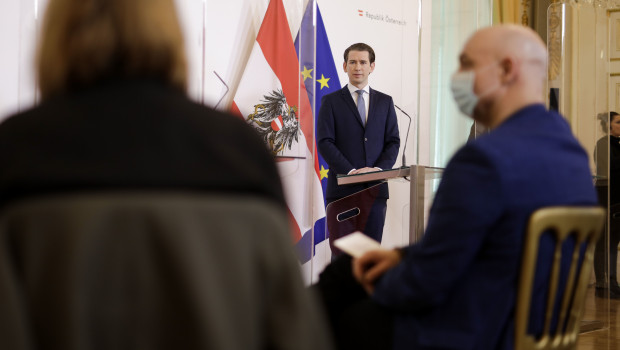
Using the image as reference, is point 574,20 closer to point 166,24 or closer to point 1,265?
point 166,24

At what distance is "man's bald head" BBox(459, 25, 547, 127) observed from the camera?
5.09 feet

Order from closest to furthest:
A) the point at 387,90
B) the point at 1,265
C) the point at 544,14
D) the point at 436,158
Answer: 1. the point at 1,265
2. the point at 436,158
3. the point at 387,90
4. the point at 544,14

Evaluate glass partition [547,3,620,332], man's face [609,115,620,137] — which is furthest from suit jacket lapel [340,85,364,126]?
man's face [609,115,620,137]

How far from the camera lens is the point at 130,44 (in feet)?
3.10

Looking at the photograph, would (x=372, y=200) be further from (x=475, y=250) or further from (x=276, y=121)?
(x=475, y=250)

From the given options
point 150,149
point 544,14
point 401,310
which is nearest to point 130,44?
point 150,149

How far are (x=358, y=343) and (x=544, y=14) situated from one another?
5.47 meters

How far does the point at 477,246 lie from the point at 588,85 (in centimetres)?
293

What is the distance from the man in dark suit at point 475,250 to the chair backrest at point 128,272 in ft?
1.79

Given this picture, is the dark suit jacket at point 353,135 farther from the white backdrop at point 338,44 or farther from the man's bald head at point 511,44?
the man's bald head at point 511,44

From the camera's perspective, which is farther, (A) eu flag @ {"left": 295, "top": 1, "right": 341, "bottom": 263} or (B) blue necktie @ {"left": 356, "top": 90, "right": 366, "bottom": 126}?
(B) blue necktie @ {"left": 356, "top": 90, "right": 366, "bottom": 126}

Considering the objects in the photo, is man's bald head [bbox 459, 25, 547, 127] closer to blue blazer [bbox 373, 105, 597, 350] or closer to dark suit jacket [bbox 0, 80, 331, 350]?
blue blazer [bbox 373, 105, 597, 350]

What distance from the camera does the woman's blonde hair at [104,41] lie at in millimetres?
939

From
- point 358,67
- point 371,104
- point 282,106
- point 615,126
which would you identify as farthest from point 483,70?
point 615,126
